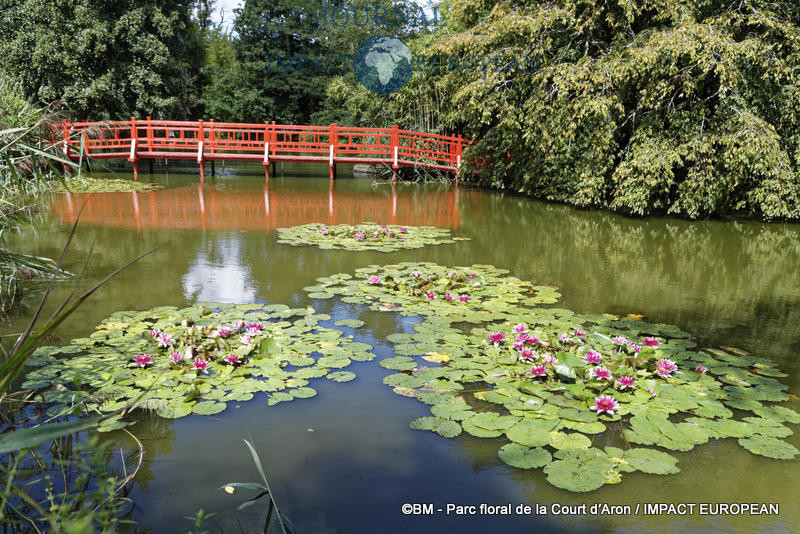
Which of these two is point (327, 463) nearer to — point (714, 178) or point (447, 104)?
point (714, 178)

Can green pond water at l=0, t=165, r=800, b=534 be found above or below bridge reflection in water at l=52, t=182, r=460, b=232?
below

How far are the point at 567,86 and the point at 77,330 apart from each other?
714 centimetres

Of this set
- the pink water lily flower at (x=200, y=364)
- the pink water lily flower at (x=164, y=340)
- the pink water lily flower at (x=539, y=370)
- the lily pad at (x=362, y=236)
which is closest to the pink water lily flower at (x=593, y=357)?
the pink water lily flower at (x=539, y=370)

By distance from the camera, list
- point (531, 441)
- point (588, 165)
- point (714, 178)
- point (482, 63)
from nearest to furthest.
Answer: point (531, 441), point (714, 178), point (588, 165), point (482, 63)

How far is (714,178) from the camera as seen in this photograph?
7.89 m

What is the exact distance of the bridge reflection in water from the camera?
7176 mm

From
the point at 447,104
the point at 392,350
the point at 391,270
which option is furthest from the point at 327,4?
the point at 392,350

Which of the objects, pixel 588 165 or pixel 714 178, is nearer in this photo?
pixel 714 178

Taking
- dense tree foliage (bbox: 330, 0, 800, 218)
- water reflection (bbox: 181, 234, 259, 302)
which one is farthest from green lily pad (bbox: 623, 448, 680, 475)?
dense tree foliage (bbox: 330, 0, 800, 218)

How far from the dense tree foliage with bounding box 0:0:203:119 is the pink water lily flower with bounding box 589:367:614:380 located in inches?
595

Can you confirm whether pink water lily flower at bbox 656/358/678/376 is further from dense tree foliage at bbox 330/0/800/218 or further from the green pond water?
dense tree foliage at bbox 330/0/800/218

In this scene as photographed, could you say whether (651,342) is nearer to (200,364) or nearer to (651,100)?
(200,364)

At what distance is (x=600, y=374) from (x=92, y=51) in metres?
15.9

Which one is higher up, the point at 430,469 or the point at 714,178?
the point at 714,178
